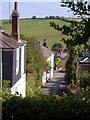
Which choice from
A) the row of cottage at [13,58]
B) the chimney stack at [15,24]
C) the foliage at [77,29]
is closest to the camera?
the foliage at [77,29]

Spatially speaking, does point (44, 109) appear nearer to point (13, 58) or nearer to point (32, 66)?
point (13, 58)

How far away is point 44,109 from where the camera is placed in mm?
7965

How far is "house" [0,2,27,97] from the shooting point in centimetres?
1702

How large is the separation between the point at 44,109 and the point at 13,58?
956 cm

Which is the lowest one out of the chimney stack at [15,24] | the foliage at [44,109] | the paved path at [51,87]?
the paved path at [51,87]

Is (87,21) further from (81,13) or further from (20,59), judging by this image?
(20,59)

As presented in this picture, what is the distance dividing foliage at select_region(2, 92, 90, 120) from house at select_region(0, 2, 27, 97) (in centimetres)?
718

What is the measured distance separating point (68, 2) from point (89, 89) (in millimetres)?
5927

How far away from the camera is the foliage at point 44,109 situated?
304 inches

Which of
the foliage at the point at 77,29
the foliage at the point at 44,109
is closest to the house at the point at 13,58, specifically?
the foliage at the point at 44,109

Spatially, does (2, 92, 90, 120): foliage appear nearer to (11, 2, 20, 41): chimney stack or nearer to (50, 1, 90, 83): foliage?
(50, 1, 90, 83): foliage

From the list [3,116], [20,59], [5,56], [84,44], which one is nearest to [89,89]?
[3,116]

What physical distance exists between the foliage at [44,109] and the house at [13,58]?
23.5 ft

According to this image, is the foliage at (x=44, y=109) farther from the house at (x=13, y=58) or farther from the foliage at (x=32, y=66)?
the foliage at (x=32, y=66)
